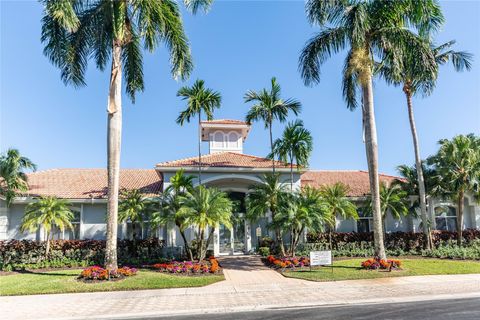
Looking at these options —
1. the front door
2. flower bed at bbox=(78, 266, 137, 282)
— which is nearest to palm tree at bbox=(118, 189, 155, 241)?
flower bed at bbox=(78, 266, 137, 282)

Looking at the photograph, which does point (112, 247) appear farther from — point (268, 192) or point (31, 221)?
point (268, 192)

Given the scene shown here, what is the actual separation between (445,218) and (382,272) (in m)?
13.9

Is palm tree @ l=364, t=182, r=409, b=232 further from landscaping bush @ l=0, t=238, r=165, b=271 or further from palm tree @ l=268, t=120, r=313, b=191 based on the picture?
landscaping bush @ l=0, t=238, r=165, b=271

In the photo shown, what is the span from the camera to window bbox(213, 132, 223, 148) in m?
27.7

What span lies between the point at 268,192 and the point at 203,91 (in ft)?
24.4

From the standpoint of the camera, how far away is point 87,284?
12594 mm

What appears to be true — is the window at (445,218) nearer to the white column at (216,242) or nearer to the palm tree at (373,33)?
the palm tree at (373,33)

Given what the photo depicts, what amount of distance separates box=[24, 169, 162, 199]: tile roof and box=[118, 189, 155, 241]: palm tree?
2289mm

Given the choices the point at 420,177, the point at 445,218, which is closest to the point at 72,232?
the point at 420,177

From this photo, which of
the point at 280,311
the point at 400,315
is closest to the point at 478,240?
the point at 400,315

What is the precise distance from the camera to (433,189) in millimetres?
21469

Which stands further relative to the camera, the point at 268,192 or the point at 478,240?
the point at 478,240

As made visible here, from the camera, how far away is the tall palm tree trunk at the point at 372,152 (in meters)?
15.5

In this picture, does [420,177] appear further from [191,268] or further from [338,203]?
[191,268]
